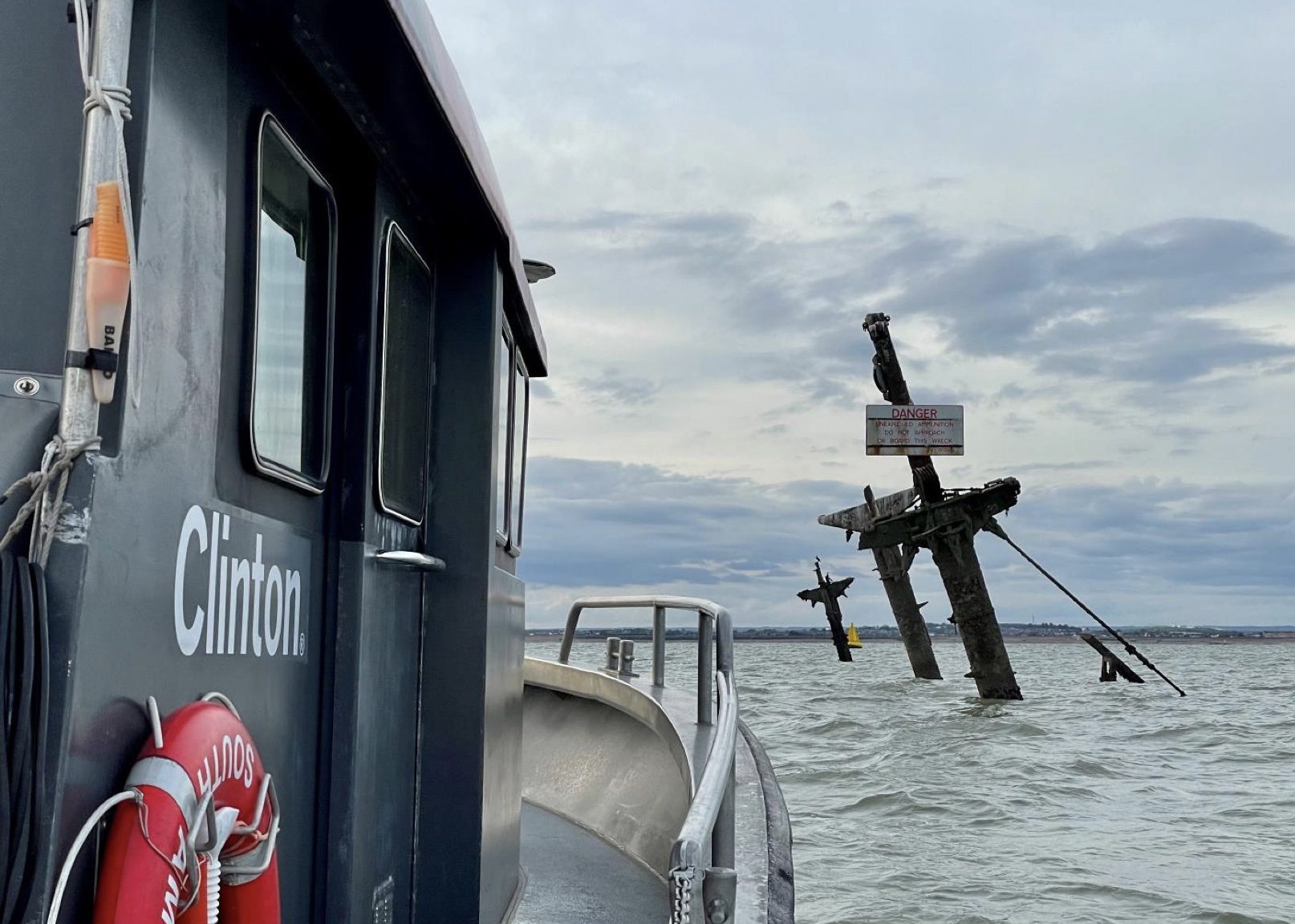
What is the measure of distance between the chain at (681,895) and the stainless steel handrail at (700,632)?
2105 millimetres

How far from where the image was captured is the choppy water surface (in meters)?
7.43

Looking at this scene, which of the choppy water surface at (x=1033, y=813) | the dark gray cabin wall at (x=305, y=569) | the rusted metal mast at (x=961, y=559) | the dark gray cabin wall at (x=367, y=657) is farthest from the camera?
Result: the rusted metal mast at (x=961, y=559)

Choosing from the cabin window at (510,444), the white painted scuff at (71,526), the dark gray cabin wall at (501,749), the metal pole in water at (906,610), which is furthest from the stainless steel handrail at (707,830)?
the metal pole in water at (906,610)

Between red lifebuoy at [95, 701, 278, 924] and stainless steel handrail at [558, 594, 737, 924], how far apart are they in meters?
0.64

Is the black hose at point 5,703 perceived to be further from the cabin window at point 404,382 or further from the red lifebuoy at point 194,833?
the cabin window at point 404,382

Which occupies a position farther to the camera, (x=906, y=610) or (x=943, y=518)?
(x=906, y=610)

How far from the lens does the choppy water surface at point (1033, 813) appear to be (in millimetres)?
7434

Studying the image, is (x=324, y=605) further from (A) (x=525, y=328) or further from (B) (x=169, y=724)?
(A) (x=525, y=328)

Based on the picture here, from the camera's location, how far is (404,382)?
3.23 meters

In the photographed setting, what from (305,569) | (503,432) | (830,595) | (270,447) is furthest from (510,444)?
(830,595)

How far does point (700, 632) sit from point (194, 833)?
10.2 ft

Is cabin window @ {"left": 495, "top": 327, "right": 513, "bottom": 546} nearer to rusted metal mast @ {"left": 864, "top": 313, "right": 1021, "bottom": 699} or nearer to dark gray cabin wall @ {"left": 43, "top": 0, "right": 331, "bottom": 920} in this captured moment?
dark gray cabin wall @ {"left": 43, "top": 0, "right": 331, "bottom": 920}

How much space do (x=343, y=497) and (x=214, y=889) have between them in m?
1.21

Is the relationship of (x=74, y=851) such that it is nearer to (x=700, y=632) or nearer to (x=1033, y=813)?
(x=700, y=632)
